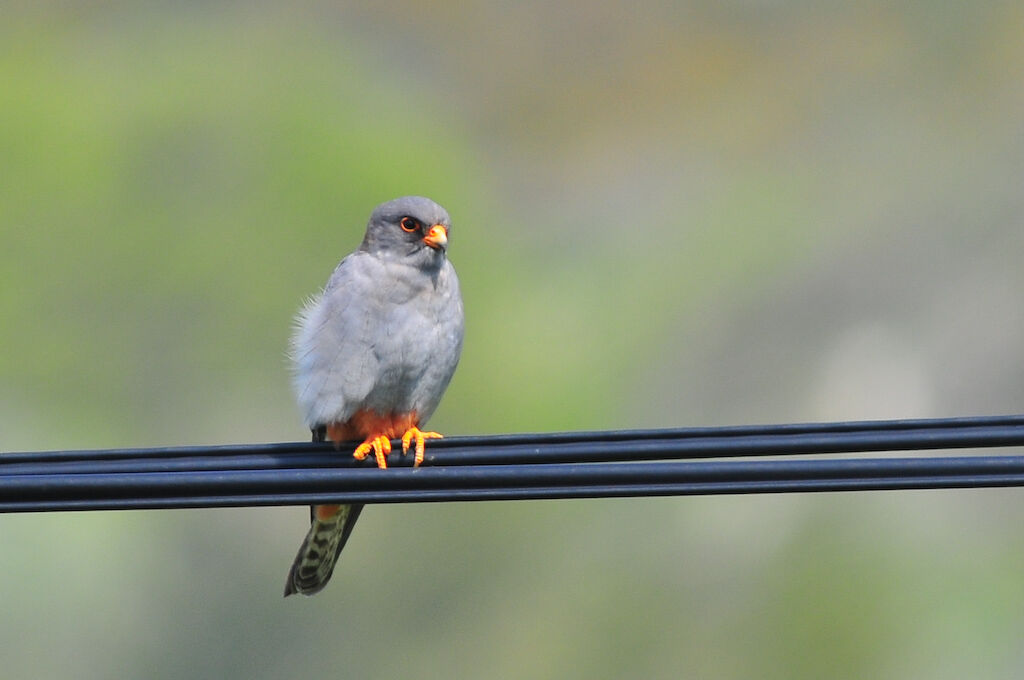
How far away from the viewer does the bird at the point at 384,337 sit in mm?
6262

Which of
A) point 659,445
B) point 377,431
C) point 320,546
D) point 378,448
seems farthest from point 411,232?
point 659,445

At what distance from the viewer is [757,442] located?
13.9 ft

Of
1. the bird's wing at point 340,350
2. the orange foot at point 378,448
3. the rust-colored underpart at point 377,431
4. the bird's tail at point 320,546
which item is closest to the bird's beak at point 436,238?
the bird's wing at point 340,350

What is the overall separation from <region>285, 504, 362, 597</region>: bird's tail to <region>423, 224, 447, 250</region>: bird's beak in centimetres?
135

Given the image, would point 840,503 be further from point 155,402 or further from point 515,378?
point 155,402

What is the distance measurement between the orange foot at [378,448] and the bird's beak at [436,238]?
2.96 ft

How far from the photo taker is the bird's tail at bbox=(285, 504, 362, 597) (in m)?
6.89

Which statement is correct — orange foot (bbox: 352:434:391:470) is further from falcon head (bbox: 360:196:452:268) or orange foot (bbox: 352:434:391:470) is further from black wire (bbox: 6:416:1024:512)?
black wire (bbox: 6:416:1024:512)

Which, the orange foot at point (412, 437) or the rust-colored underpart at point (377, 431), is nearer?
the orange foot at point (412, 437)

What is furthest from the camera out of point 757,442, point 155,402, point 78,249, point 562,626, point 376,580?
point 78,249

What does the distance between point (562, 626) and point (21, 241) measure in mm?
17092

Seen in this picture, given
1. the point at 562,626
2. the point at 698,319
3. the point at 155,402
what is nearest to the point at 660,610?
the point at 562,626

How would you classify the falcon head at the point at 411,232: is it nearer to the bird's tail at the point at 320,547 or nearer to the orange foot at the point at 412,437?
the orange foot at the point at 412,437

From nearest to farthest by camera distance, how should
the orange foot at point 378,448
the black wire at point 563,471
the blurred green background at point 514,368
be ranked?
the black wire at point 563,471, the orange foot at point 378,448, the blurred green background at point 514,368
